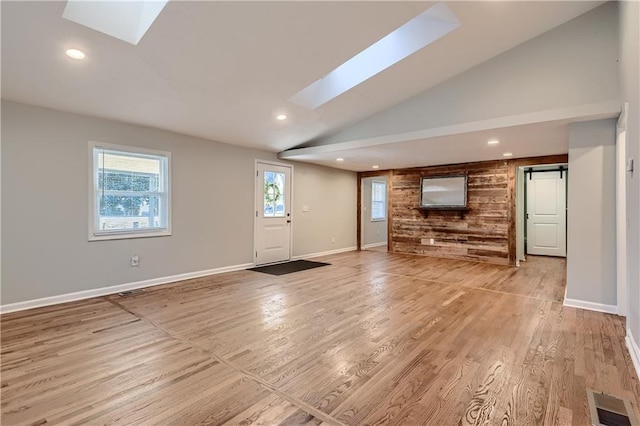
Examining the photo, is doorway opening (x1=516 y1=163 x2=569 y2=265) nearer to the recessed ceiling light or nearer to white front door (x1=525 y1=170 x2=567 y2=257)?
white front door (x1=525 y1=170 x2=567 y2=257)

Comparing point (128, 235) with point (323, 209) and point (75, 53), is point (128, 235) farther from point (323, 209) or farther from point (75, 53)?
point (323, 209)

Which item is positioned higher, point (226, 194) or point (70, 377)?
point (226, 194)

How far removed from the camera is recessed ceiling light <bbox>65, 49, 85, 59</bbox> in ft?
8.94

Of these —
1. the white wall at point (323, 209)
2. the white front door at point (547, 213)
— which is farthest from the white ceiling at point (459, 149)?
the white front door at point (547, 213)

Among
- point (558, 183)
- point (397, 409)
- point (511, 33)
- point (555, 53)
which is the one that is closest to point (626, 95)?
point (555, 53)

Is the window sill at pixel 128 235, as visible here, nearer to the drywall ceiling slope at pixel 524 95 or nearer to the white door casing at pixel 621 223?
the drywall ceiling slope at pixel 524 95

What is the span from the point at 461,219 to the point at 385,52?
14.6ft

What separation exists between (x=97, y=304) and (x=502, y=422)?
411 centimetres

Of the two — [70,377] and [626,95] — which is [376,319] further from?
[626,95]

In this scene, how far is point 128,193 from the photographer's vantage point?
14.1 feet

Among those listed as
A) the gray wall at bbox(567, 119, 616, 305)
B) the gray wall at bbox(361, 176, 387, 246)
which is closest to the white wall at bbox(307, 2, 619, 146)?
the gray wall at bbox(567, 119, 616, 305)

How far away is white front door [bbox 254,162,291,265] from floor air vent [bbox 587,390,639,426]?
500cm

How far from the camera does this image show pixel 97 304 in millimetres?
3666

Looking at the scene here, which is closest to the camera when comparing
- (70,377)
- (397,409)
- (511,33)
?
(397,409)
